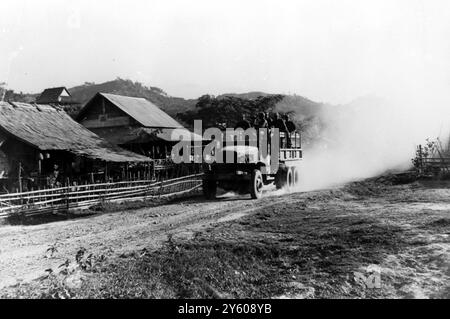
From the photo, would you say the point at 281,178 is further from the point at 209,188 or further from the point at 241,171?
the point at 209,188

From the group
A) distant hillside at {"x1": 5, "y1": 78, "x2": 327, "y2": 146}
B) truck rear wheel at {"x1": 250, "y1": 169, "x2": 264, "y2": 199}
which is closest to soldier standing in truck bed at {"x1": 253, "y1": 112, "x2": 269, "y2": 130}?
distant hillside at {"x1": 5, "y1": 78, "x2": 327, "y2": 146}

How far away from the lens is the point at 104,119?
3031cm

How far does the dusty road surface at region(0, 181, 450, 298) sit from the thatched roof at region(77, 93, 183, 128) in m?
17.3

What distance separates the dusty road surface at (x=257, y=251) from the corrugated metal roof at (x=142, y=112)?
17.3m

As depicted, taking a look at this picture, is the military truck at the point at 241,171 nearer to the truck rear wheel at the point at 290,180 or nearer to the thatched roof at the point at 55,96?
the truck rear wheel at the point at 290,180

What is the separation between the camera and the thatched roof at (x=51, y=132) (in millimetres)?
17656

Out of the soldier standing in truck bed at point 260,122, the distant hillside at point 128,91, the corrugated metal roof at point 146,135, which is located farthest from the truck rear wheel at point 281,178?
the distant hillside at point 128,91

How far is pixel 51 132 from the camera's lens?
1984 cm

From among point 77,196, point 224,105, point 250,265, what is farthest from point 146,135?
point 250,265

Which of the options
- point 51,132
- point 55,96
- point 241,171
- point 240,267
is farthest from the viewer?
point 55,96

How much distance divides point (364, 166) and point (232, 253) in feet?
77.1

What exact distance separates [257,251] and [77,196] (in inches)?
361

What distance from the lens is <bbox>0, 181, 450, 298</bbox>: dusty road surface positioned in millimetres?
6113
